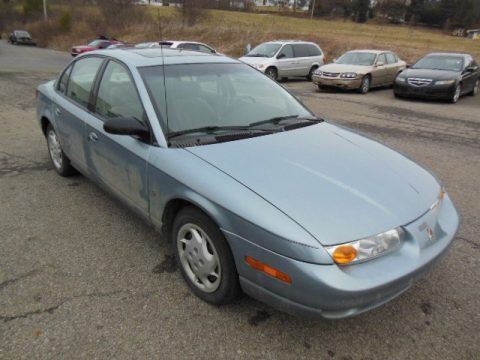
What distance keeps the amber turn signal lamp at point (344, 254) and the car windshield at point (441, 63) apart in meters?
11.9

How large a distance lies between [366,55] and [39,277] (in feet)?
44.9

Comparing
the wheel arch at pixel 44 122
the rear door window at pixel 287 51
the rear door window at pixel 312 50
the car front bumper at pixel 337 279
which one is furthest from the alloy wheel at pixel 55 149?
the rear door window at pixel 312 50

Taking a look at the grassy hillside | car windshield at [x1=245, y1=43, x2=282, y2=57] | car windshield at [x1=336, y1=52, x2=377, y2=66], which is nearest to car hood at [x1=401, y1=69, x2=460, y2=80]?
car windshield at [x1=336, y1=52, x2=377, y2=66]

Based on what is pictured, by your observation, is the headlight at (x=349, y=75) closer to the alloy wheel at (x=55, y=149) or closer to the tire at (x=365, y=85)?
the tire at (x=365, y=85)

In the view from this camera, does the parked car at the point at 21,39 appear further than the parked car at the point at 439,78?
Yes

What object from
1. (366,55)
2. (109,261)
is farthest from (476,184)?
(366,55)

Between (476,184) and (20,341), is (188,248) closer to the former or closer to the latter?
(20,341)

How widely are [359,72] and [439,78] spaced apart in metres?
2.54

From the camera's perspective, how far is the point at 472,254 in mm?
3250

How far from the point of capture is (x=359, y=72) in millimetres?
12914

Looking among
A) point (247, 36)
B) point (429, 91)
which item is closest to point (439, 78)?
point (429, 91)

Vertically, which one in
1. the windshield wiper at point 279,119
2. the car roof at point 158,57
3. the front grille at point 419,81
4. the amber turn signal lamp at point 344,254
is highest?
the car roof at point 158,57

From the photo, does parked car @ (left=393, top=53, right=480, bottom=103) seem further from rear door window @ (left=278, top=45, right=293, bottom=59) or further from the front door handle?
the front door handle

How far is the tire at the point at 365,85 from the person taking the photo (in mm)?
13091
